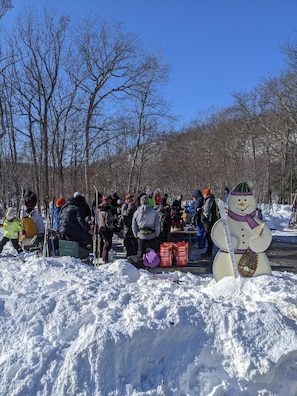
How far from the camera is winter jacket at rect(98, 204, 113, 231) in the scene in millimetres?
8291

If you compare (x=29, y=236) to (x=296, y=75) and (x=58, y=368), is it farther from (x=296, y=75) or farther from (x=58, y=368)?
(x=296, y=75)

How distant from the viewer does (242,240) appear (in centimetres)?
637

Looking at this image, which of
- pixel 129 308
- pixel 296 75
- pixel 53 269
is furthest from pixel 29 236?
pixel 296 75

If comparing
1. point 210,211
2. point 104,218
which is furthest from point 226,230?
point 104,218

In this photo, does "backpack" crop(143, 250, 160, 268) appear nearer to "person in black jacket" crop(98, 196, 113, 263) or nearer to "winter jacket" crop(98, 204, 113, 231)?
"person in black jacket" crop(98, 196, 113, 263)

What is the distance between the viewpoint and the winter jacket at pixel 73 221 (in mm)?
8422

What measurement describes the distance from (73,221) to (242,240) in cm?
418

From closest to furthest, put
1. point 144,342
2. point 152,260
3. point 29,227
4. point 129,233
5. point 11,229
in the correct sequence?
point 144,342 → point 152,260 → point 11,229 → point 129,233 → point 29,227

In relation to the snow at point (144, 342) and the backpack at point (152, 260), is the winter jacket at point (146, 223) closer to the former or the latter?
the backpack at point (152, 260)

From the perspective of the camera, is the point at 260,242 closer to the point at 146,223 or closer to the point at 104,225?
the point at 146,223

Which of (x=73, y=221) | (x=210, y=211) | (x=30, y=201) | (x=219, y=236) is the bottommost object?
(x=219, y=236)

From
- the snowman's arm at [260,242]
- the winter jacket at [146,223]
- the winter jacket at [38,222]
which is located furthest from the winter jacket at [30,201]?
the snowman's arm at [260,242]

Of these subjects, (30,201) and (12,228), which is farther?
(30,201)

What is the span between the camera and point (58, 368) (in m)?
3.62
